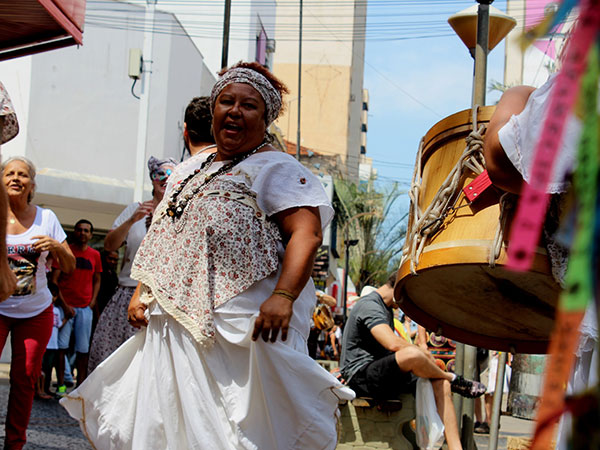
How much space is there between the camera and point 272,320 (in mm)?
3186

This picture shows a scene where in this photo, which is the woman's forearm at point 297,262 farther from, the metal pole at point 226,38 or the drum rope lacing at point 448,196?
the metal pole at point 226,38

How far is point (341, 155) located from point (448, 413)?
61.4 meters

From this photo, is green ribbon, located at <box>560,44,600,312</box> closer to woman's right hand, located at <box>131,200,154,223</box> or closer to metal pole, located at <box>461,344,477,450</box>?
woman's right hand, located at <box>131,200,154,223</box>

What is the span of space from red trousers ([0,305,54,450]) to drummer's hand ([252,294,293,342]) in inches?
90.6

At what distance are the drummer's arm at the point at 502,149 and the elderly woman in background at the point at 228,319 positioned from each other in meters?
1.27

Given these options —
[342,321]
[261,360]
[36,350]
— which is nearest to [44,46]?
[36,350]

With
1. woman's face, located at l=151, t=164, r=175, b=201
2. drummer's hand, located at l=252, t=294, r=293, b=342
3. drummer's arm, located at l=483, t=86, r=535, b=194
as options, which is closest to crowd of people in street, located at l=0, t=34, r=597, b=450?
drummer's hand, located at l=252, t=294, r=293, b=342

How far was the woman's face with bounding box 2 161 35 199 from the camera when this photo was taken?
17.4 ft

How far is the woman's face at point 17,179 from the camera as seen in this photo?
5309 mm

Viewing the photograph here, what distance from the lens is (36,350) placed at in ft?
16.6

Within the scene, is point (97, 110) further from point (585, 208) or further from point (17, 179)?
point (585, 208)

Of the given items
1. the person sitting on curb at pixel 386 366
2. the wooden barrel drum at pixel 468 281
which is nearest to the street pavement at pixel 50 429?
the person sitting on curb at pixel 386 366

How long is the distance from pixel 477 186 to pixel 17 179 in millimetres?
3611

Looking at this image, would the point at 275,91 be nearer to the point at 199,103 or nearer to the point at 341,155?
the point at 199,103
